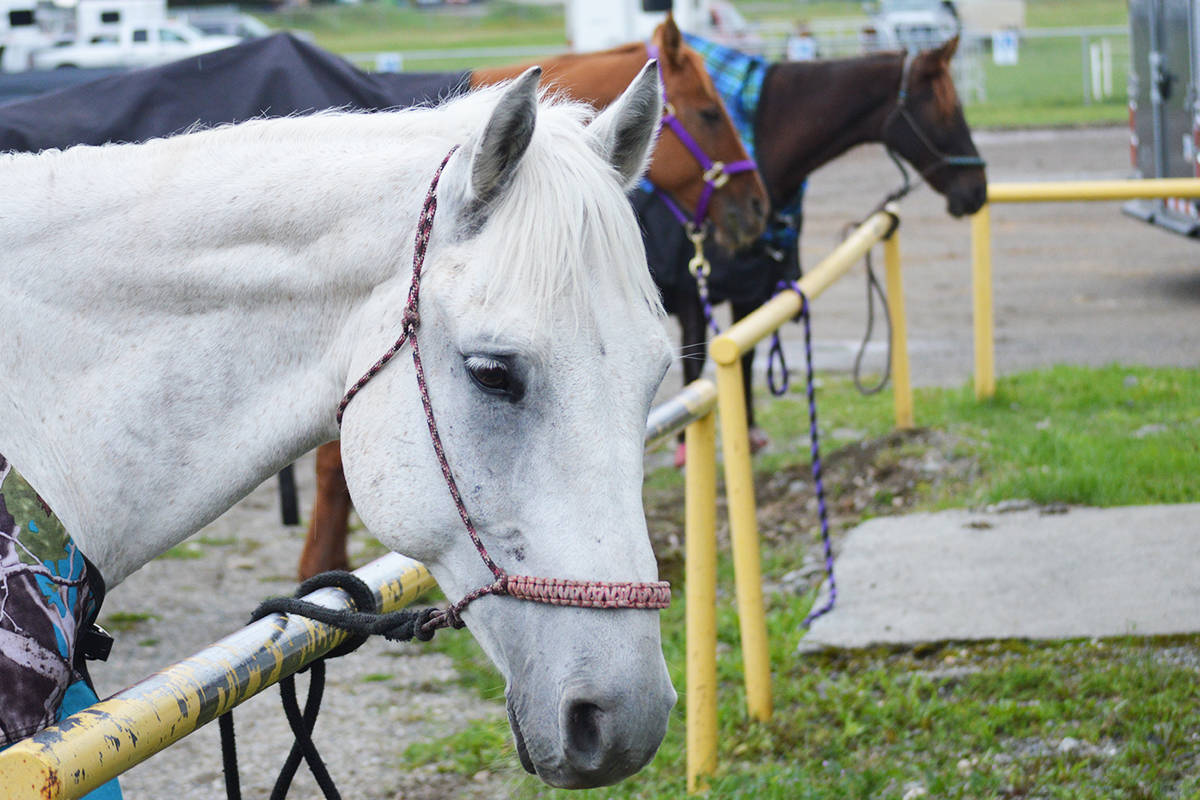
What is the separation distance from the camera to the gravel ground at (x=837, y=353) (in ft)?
12.2

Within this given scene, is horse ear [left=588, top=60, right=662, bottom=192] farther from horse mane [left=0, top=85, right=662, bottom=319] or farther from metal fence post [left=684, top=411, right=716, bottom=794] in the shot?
metal fence post [left=684, top=411, right=716, bottom=794]

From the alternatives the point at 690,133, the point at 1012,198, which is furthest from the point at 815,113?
the point at 690,133

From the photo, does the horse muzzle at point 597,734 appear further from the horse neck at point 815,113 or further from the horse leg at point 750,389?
the horse neck at point 815,113

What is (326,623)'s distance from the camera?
Answer: 175 cm

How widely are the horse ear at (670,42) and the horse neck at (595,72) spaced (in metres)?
0.14

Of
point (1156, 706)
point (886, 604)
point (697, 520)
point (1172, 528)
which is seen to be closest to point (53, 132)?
point (697, 520)

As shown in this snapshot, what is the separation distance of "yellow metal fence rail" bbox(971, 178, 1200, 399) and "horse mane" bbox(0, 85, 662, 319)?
381cm

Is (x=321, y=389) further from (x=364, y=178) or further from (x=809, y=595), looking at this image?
(x=809, y=595)

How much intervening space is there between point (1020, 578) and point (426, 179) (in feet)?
9.72

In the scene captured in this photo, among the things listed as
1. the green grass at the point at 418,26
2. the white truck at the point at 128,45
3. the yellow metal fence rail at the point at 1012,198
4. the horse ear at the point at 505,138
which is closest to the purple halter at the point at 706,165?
the yellow metal fence rail at the point at 1012,198

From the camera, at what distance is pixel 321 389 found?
1939mm

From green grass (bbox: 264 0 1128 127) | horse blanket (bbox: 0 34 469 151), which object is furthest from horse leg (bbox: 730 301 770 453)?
green grass (bbox: 264 0 1128 127)

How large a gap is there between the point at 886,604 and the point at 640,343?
262 cm

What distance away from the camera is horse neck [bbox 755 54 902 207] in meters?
6.41
